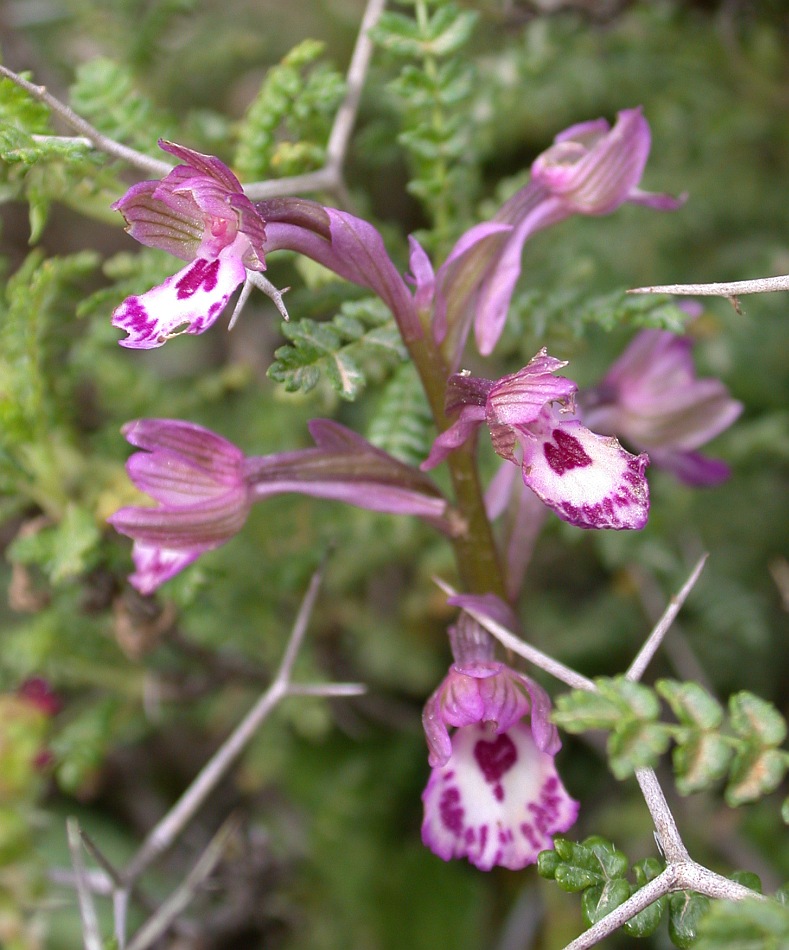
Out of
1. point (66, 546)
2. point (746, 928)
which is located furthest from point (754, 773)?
point (66, 546)

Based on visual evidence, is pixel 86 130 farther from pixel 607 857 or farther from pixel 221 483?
pixel 607 857

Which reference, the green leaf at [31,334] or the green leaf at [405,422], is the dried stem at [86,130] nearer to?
the green leaf at [31,334]

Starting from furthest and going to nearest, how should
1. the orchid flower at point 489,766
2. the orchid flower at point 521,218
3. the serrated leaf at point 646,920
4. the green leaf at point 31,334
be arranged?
the green leaf at point 31,334 < the orchid flower at point 521,218 < the orchid flower at point 489,766 < the serrated leaf at point 646,920

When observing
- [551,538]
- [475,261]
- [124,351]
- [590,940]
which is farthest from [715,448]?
[124,351]

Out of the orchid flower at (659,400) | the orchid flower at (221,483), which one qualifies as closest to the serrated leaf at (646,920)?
the orchid flower at (221,483)

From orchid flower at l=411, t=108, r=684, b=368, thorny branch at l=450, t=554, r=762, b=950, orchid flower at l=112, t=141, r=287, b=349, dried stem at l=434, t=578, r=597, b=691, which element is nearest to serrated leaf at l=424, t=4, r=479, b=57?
orchid flower at l=411, t=108, r=684, b=368

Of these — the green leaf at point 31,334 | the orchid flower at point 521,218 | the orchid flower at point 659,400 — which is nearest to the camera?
the orchid flower at point 521,218
